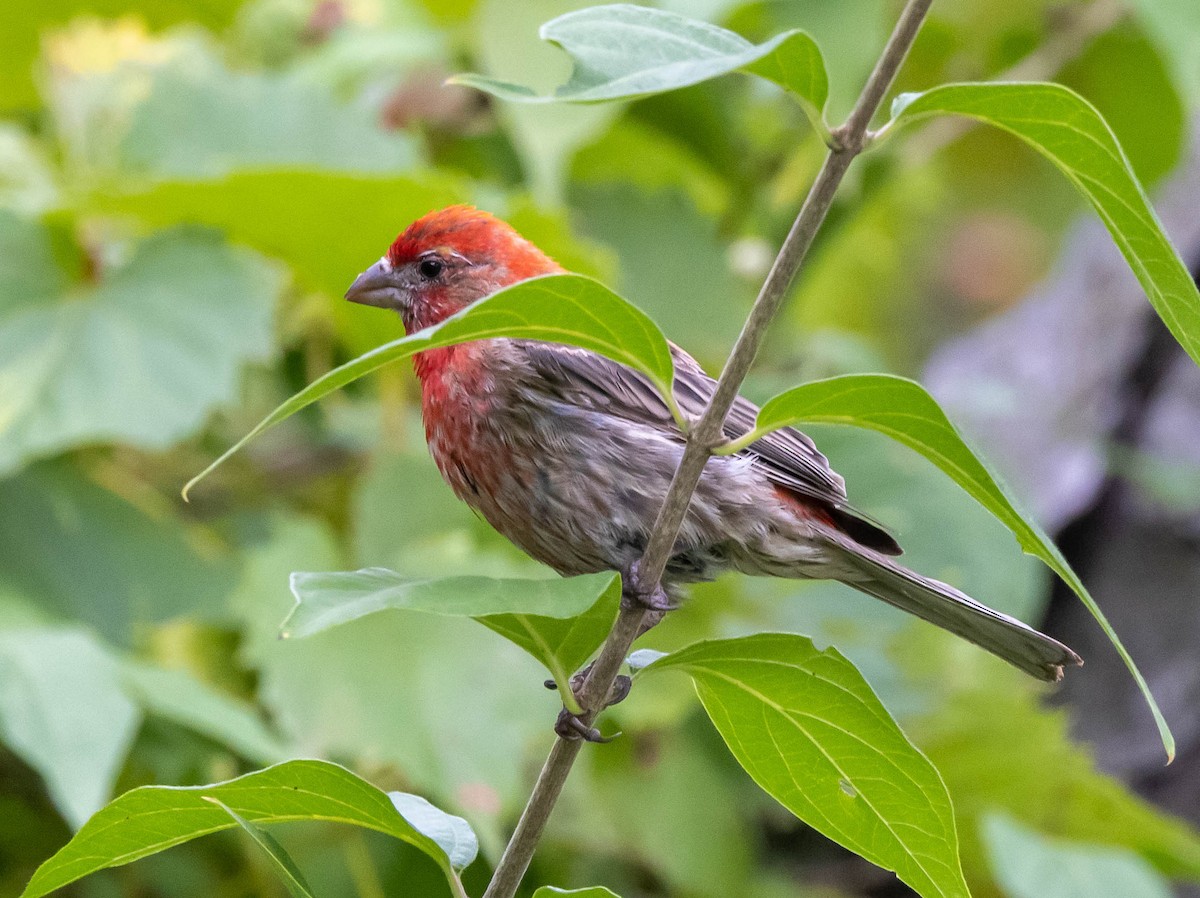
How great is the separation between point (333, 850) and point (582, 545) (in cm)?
161

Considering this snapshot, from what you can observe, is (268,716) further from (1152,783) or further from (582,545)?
(1152,783)

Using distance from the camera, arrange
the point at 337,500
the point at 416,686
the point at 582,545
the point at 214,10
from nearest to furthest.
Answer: the point at 582,545
the point at 416,686
the point at 337,500
the point at 214,10

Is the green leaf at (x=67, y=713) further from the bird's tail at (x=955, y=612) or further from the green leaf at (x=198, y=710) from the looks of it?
the bird's tail at (x=955, y=612)

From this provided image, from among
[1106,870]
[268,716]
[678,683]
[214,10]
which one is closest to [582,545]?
[678,683]

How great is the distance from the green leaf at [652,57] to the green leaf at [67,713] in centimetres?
197

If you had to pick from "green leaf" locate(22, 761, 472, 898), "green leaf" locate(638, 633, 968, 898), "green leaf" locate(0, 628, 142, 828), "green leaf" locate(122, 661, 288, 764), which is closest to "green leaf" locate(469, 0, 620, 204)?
"green leaf" locate(122, 661, 288, 764)

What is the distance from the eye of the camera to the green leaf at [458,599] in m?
1.32

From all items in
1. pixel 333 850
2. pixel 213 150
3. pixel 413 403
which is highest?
pixel 213 150

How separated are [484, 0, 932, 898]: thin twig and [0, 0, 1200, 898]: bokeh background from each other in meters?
1.48

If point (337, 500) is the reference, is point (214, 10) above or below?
above

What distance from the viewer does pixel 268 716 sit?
4027mm

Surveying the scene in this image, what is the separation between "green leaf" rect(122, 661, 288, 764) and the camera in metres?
3.17

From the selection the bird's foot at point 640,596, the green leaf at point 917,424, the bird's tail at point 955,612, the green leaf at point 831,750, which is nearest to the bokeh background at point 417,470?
the bird's tail at point 955,612

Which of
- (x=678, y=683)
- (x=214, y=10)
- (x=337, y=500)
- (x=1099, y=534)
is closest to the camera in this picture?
(x=678, y=683)
